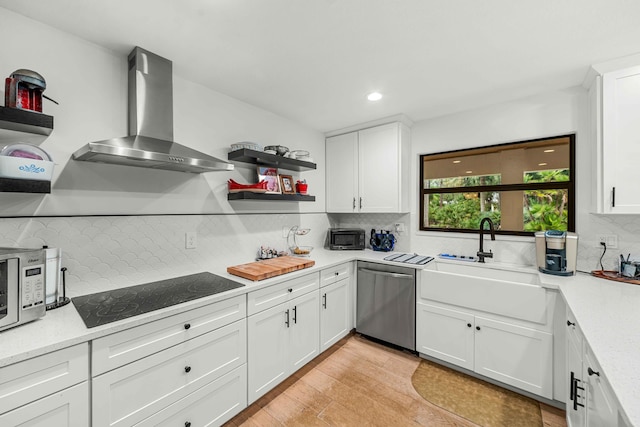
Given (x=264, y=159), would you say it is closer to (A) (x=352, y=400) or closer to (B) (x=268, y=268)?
(B) (x=268, y=268)

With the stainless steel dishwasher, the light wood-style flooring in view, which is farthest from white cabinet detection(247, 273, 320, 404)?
the stainless steel dishwasher

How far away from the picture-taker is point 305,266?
7.80 feet

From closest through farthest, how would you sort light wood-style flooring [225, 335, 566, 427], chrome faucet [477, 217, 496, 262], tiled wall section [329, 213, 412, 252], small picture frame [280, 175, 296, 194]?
light wood-style flooring [225, 335, 566, 427] < chrome faucet [477, 217, 496, 262] < small picture frame [280, 175, 296, 194] < tiled wall section [329, 213, 412, 252]

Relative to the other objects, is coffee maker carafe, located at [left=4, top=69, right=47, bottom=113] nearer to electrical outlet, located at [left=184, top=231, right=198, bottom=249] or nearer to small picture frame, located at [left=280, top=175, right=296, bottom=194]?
electrical outlet, located at [left=184, top=231, right=198, bottom=249]

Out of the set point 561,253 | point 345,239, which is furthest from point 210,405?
point 561,253

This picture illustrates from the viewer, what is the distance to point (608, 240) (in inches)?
86.0

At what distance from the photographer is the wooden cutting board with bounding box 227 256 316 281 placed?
201cm

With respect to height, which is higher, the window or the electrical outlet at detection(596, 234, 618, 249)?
the window

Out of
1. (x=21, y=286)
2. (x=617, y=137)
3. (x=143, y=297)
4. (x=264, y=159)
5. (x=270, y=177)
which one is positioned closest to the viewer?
(x=21, y=286)

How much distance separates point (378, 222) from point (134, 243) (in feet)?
8.49

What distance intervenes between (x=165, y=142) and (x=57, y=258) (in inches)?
35.2

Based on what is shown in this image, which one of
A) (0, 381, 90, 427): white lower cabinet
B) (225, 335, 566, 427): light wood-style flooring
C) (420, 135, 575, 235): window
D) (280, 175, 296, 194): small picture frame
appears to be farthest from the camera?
(280, 175, 296, 194): small picture frame

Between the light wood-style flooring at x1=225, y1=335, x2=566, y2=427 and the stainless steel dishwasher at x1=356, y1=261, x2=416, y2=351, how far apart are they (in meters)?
0.22

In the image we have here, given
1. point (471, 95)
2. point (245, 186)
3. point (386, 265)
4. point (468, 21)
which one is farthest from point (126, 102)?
point (471, 95)
